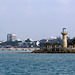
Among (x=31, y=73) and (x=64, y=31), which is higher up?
(x=64, y=31)

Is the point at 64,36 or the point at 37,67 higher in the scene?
the point at 64,36

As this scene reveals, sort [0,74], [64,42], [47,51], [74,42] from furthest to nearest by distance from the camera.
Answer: [74,42]
[47,51]
[64,42]
[0,74]

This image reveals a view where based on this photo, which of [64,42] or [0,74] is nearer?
[0,74]

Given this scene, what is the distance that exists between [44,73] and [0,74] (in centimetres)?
513

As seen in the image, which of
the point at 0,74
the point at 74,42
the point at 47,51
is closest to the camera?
the point at 0,74

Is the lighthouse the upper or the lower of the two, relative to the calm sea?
upper

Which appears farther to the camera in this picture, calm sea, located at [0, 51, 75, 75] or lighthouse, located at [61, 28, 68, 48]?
lighthouse, located at [61, 28, 68, 48]

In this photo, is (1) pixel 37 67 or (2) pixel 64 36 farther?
(2) pixel 64 36

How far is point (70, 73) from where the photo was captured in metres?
38.3

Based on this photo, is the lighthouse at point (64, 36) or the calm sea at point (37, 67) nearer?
the calm sea at point (37, 67)

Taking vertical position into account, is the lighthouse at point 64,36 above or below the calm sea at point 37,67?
Answer: above

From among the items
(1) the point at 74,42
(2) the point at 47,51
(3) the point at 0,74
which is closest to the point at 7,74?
(3) the point at 0,74

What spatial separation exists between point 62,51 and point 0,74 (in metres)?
71.6

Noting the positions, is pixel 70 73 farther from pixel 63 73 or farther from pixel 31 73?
pixel 31 73
